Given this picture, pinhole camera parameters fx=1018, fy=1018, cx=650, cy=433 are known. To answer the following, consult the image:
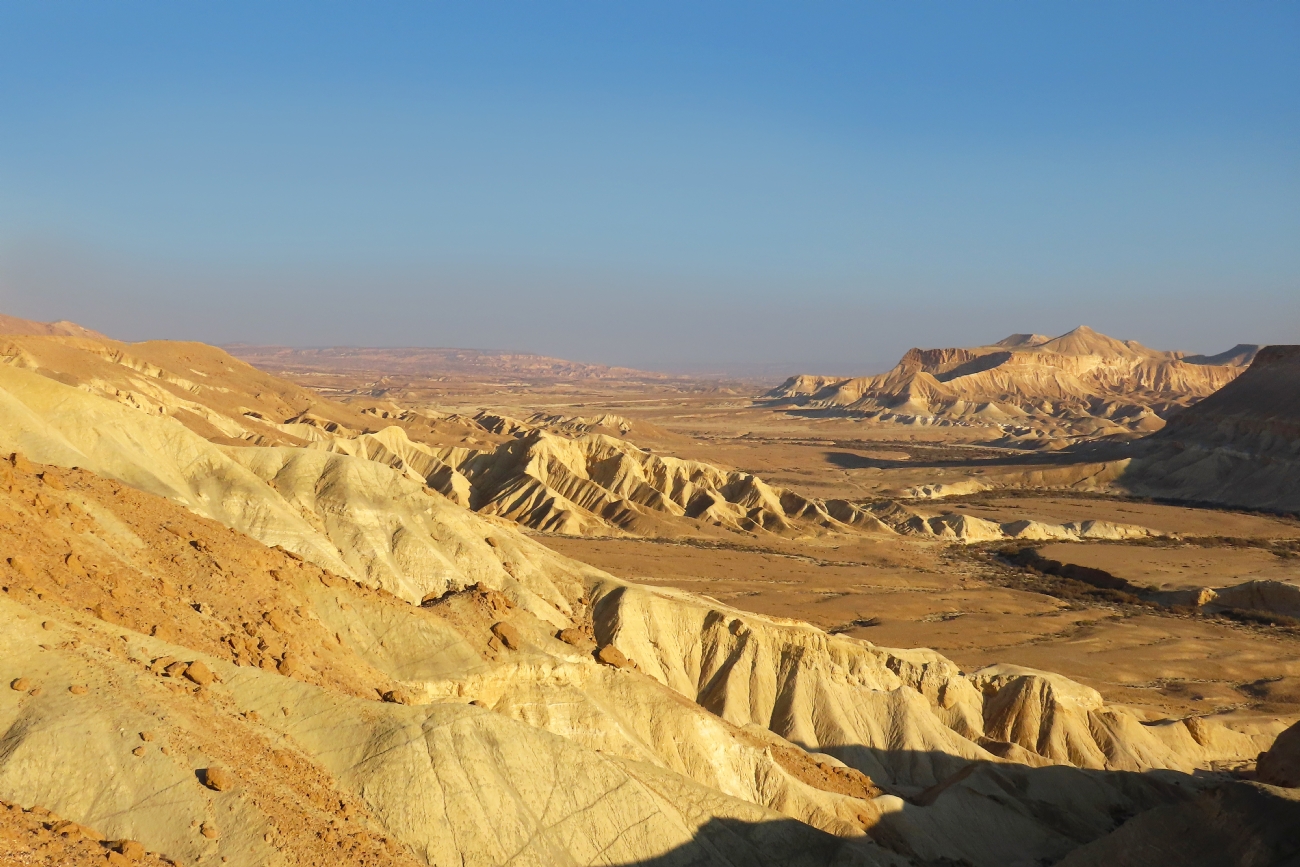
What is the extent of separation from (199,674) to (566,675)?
8577 millimetres

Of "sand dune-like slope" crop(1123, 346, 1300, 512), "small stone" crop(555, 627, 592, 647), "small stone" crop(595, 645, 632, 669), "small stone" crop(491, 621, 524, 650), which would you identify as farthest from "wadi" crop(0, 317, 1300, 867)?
"sand dune-like slope" crop(1123, 346, 1300, 512)

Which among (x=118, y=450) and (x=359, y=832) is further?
(x=118, y=450)

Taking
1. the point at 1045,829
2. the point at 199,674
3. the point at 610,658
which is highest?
the point at 199,674

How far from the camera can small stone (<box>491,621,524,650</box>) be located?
73.2 feet

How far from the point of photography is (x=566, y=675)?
22.2 m

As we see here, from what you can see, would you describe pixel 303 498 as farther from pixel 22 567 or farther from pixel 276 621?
pixel 22 567

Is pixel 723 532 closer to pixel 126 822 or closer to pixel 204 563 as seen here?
pixel 204 563

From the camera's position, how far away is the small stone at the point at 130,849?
11.6 m

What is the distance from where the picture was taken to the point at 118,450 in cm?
2820

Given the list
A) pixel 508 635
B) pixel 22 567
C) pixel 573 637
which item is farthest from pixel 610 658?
pixel 22 567

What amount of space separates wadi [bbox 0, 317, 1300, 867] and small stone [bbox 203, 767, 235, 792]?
0.07m

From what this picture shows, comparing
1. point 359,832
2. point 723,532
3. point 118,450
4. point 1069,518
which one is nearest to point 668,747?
point 359,832

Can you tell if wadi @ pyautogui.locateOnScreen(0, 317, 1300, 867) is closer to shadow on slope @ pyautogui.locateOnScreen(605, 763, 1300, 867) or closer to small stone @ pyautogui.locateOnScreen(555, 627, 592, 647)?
shadow on slope @ pyautogui.locateOnScreen(605, 763, 1300, 867)

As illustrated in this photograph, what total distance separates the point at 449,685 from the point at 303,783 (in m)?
6.49
